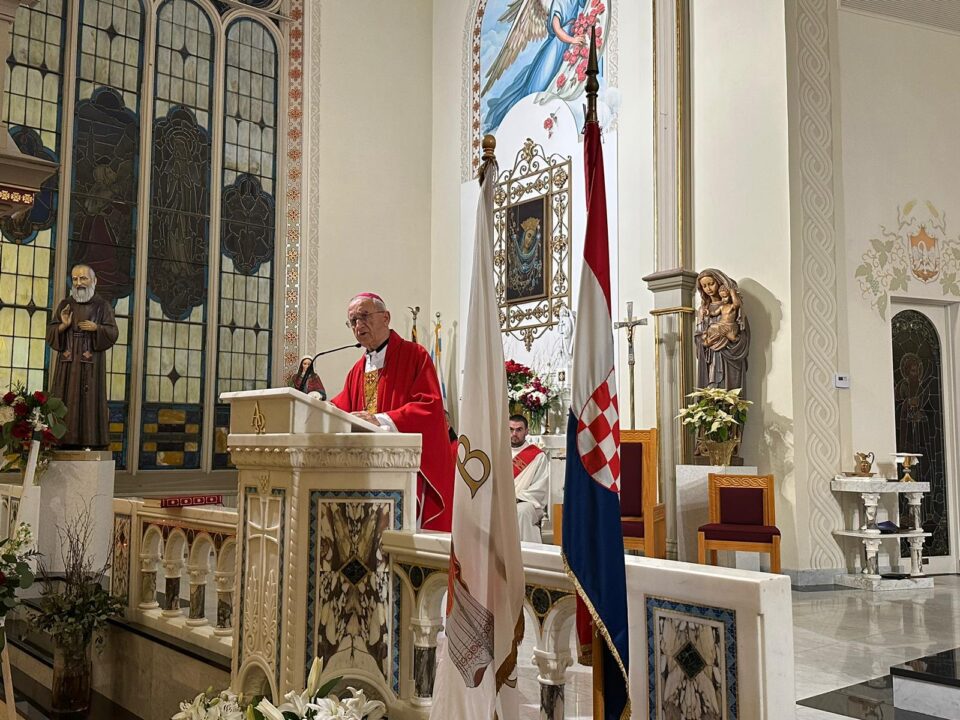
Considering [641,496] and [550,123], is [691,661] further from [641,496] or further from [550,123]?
[550,123]

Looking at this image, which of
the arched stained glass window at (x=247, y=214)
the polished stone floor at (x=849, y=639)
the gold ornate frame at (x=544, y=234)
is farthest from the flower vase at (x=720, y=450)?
the arched stained glass window at (x=247, y=214)

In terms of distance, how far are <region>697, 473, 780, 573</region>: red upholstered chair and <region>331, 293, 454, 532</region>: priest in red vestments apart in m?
3.25

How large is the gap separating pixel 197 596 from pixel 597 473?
122 inches

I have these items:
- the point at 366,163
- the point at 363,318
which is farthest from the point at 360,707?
the point at 366,163

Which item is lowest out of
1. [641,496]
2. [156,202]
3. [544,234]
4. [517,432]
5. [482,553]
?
[641,496]

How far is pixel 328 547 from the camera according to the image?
3570mm

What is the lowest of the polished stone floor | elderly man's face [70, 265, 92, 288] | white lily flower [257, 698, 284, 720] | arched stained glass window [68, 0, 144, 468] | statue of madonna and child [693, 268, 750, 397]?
the polished stone floor

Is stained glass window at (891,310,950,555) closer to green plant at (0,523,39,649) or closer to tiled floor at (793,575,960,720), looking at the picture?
tiled floor at (793,575,960,720)

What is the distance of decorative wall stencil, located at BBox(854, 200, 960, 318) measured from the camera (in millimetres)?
8281

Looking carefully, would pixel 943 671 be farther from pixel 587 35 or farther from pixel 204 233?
pixel 204 233

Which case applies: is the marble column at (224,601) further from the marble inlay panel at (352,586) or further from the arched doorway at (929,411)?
the arched doorway at (929,411)

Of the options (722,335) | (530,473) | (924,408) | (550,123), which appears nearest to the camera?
(530,473)

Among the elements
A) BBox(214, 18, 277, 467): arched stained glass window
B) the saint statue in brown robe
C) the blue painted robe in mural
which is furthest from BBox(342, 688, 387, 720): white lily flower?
the blue painted robe in mural

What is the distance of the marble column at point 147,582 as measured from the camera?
541 centimetres
